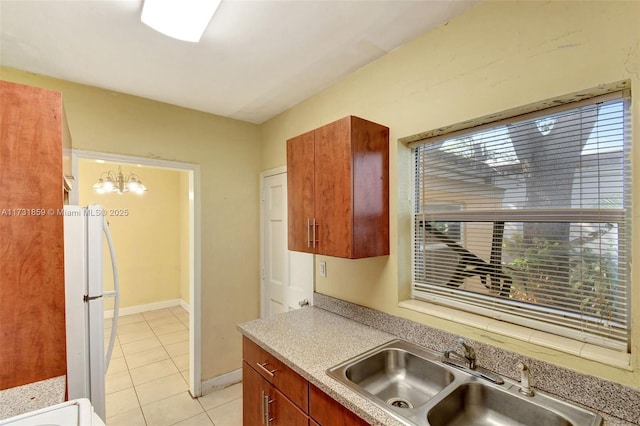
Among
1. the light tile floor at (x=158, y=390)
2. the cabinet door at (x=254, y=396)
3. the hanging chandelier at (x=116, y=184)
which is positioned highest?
the hanging chandelier at (x=116, y=184)

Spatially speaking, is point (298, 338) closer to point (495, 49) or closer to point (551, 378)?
point (551, 378)

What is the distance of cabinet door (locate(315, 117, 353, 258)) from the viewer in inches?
63.3

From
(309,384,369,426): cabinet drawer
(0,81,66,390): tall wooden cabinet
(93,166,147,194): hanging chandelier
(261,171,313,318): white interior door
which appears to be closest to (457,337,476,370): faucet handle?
(309,384,369,426): cabinet drawer

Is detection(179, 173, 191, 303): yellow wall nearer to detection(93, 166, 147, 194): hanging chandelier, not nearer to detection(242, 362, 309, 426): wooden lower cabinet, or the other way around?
detection(93, 166, 147, 194): hanging chandelier

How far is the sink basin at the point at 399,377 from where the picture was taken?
1.40m

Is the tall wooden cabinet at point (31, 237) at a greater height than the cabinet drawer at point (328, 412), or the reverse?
the tall wooden cabinet at point (31, 237)

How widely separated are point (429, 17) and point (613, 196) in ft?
3.78

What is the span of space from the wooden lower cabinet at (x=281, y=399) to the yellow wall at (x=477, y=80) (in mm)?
691

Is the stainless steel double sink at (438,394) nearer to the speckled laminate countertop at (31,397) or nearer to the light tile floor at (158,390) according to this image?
the speckled laminate countertop at (31,397)

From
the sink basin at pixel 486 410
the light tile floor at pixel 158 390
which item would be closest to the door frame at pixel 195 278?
the light tile floor at pixel 158 390

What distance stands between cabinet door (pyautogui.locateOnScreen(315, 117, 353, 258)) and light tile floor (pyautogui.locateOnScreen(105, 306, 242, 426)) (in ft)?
5.68

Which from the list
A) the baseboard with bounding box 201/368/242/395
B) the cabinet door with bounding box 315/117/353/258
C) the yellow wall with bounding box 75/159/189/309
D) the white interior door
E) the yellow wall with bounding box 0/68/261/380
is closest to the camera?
the cabinet door with bounding box 315/117/353/258

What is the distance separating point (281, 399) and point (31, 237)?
139 cm

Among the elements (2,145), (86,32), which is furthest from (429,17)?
(2,145)
